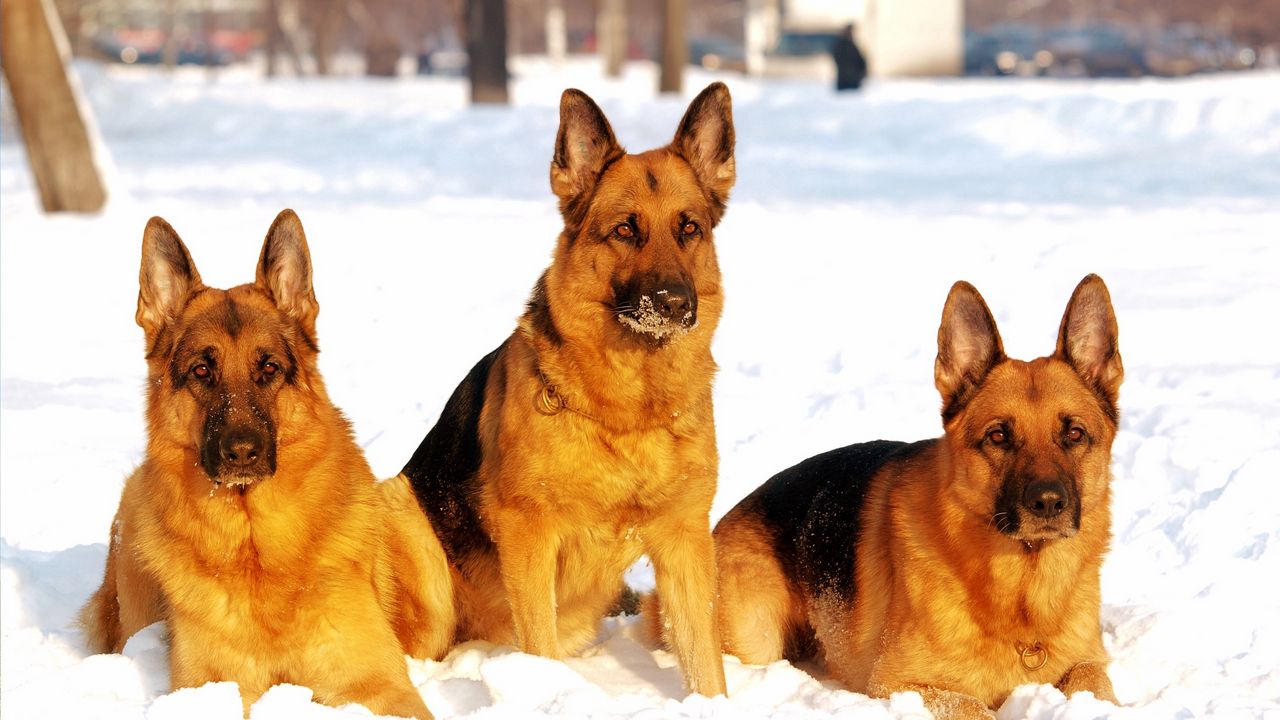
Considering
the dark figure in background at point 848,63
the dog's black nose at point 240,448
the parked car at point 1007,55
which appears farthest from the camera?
the parked car at point 1007,55

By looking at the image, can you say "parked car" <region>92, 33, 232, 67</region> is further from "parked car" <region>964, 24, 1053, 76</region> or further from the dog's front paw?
the dog's front paw

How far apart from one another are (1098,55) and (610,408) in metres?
40.0

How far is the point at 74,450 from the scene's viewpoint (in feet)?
30.0

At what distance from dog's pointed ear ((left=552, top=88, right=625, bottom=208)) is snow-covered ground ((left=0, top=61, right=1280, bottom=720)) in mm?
1819

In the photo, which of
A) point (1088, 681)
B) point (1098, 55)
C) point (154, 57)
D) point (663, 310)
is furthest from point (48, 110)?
point (154, 57)

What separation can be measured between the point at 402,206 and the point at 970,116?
11.2m

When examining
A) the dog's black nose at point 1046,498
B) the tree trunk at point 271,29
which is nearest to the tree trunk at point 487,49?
the dog's black nose at point 1046,498

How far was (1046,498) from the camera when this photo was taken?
5.27 m

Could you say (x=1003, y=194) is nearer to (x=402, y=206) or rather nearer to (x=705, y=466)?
(x=402, y=206)

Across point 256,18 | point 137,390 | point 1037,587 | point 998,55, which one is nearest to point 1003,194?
point 137,390

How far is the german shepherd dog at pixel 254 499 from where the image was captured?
5.27 m

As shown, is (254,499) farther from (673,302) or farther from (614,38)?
(614,38)

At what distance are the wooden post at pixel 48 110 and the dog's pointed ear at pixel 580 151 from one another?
11.6 meters

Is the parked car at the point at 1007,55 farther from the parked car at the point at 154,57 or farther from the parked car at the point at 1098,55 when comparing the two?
the parked car at the point at 154,57
